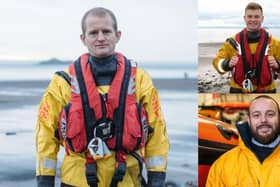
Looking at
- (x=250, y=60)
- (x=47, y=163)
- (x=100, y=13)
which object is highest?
(x=100, y=13)

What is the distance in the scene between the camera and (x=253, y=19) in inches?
120

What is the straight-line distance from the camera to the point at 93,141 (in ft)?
9.08

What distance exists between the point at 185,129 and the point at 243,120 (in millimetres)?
357

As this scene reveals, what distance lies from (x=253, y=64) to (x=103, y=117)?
0.96m

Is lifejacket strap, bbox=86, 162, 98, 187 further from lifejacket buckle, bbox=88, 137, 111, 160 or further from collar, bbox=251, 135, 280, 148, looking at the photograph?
collar, bbox=251, 135, 280, 148

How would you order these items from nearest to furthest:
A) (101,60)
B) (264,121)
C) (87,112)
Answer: (87,112) → (101,60) → (264,121)

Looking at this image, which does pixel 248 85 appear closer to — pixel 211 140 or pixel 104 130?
pixel 211 140

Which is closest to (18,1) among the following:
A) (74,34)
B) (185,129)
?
(74,34)

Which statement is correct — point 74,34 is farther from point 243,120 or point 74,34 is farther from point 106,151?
point 243,120

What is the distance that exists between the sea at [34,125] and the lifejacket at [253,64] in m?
0.29

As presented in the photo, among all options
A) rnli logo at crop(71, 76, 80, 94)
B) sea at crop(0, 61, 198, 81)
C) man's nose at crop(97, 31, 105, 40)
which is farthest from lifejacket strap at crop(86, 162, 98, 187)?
man's nose at crop(97, 31, 105, 40)

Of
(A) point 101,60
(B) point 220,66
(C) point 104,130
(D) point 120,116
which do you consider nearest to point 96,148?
(C) point 104,130

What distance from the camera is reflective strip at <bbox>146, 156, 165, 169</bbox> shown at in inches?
114

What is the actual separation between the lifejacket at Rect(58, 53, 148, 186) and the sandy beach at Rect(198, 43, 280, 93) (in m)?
0.47
